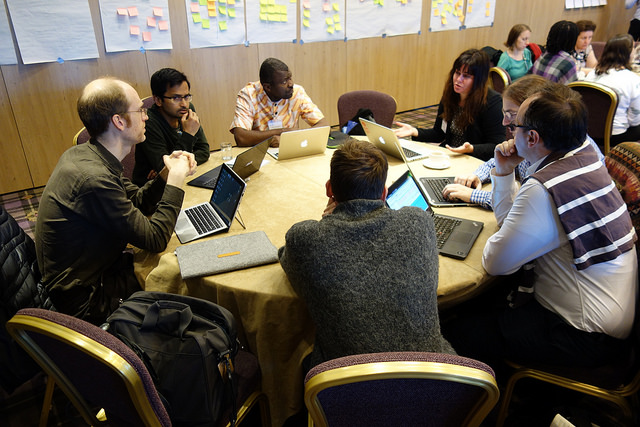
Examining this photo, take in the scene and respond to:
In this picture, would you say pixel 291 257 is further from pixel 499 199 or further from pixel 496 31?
pixel 496 31

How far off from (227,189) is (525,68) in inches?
176

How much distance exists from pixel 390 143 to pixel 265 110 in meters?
1.14

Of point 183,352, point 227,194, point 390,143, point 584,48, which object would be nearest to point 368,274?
point 183,352

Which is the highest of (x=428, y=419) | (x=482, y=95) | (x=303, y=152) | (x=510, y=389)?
(x=482, y=95)

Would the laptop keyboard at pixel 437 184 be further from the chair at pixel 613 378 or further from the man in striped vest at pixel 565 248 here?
the chair at pixel 613 378

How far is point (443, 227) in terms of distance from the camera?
1.77m

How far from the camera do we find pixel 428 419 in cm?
104

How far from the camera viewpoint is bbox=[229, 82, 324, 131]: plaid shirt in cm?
315

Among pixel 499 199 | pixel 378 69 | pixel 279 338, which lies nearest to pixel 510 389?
pixel 499 199

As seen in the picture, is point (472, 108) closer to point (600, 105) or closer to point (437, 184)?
point (437, 184)

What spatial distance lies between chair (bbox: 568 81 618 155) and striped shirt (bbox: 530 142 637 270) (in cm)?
A: 235

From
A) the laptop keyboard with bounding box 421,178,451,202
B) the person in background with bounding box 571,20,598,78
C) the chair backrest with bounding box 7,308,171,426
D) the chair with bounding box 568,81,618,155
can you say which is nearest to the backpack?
the chair backrest with bounding box 7,308,171,426

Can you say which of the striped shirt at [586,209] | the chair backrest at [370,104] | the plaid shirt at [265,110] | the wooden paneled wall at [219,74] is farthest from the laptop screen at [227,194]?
the wooden paneled wall at [219,74]

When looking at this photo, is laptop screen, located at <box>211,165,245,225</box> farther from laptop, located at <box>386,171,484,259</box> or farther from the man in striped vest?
the man in striped vest
